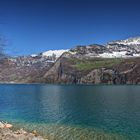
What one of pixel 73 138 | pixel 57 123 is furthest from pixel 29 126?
pixel 73 138

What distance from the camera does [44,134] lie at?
175ft

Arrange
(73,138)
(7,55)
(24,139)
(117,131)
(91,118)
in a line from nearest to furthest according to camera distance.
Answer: (7,55) → (24,139) → (73,138) → (117,131) → (91,118)

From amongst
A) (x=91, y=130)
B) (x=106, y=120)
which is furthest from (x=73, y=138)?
(x=106, y=120)

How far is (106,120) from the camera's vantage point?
2736 inches

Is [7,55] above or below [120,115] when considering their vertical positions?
above

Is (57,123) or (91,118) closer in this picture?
(57,123)

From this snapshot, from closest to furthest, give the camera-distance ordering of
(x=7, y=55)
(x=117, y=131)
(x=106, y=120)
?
(x=7, y=55) → (x=117, y=131) → (x=106, y=120)

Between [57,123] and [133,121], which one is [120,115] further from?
[57,123]

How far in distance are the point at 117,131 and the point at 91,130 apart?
507 centimetres

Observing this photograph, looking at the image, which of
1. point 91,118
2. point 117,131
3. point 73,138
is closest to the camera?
→ point 73,138

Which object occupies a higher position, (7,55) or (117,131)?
(7,55)

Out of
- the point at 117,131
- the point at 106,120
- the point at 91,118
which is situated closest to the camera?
the point at 117,131

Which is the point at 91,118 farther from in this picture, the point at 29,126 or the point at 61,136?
the point at 61,136

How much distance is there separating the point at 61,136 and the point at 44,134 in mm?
3170
